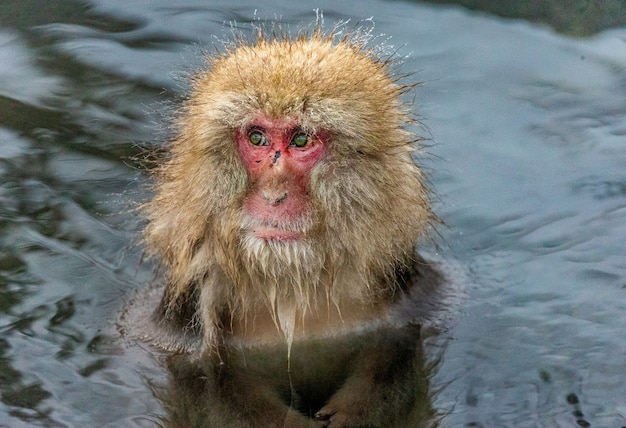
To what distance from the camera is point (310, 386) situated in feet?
16.7

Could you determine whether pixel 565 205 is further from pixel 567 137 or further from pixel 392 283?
pixel 392 283

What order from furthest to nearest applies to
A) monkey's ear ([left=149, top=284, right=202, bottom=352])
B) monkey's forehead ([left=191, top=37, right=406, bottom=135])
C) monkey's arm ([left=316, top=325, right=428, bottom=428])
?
monkey's ear ([left=149, top=284, right=202, bottom=352]) < monkey's arm ([left=316, top=325, right=428, bottom=428]) < monkey's forehead ([left=191, top=37, right=406, bottom=135])

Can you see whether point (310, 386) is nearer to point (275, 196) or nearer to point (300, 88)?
point (275, 196)

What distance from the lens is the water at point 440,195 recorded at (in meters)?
5.09

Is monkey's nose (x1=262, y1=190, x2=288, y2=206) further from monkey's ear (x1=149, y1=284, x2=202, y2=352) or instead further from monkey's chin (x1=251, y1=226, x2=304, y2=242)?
monkey's ear (x1=149, y1=284, x2=202, y2=352)

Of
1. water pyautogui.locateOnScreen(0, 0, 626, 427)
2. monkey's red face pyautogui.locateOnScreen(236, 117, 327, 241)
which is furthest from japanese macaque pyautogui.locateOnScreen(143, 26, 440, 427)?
water pyautogui.locateOnScreen(0, 0, 626, 427)

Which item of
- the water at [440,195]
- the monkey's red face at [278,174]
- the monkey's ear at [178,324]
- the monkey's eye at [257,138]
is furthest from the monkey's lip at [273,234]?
the water at [440,195]

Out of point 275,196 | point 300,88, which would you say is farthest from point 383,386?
point 300,88

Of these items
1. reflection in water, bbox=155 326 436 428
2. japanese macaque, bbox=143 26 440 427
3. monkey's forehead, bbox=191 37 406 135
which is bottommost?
reflection in water, bbox=155 326 436 428

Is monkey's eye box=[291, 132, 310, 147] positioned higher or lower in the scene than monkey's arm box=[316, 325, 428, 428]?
higher

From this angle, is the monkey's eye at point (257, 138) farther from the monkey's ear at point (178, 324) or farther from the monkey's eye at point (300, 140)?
the monkey's ear at point (178, 324)

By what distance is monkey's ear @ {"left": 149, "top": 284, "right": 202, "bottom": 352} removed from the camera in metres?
5.05

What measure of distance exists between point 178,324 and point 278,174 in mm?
1200

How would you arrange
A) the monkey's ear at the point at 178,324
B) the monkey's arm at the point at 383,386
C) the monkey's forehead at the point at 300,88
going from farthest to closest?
the monkey's ear at the point at 178,324, the monkey's arm at the point at 383,386, the monkey's forehead at the point at 300,88
